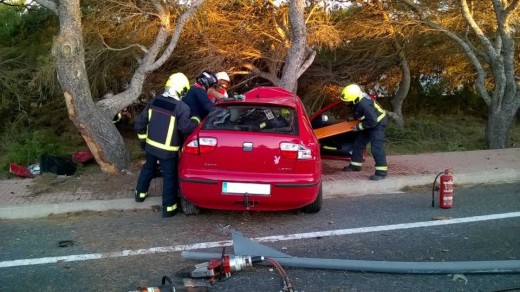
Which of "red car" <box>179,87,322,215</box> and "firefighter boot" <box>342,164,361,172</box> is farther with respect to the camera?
"firefighter boot" <box>342,164,361,172</box>

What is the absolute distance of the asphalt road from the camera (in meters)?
3.84

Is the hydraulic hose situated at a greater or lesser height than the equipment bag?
lesser

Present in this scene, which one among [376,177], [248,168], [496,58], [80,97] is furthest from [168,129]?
[496,58]

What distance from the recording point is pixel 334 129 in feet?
24.5

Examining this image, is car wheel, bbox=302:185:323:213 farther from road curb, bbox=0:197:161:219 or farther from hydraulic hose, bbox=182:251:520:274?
road curb, bbox=0:197:161:219

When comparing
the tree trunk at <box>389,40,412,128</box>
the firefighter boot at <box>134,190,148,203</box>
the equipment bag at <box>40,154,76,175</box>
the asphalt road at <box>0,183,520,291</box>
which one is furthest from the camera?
the tree trunk at <box>389,40,412,128</box>

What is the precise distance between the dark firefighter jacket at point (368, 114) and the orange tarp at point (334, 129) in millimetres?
199

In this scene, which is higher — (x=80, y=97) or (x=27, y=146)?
(x=80, y=97)

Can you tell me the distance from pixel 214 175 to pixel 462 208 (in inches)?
128

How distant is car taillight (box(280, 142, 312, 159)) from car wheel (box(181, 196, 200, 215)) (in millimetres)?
1393

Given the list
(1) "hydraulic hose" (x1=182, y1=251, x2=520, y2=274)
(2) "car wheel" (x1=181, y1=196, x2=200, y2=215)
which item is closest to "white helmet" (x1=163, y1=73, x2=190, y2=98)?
(2) "car wheel" (x1=181, y1=196, x2=200, y2=215)

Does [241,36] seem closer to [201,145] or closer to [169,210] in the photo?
[169,210]

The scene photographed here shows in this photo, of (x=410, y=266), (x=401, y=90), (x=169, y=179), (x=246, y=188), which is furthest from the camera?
(x=401, y=90)

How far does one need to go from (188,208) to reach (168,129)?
3.23 ft
